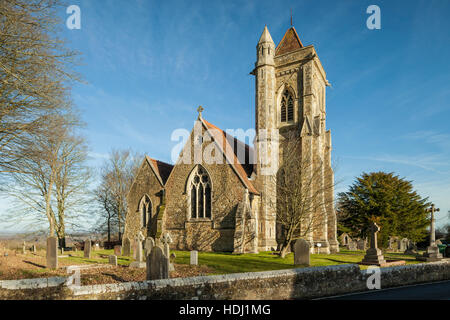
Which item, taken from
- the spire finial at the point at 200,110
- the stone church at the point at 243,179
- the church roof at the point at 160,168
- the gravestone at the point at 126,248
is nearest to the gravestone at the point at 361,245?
the stone church at the point at 243,179

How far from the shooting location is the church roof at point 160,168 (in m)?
24.6

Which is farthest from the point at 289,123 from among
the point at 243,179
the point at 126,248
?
the point at 126,248

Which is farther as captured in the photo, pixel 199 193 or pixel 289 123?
pixel 289 123

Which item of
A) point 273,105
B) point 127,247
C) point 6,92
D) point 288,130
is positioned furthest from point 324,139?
point 6,92

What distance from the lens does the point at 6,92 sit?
10750mm

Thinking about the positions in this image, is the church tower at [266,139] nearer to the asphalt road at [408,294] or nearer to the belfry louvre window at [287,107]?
the belfry louvre window at [287,107]

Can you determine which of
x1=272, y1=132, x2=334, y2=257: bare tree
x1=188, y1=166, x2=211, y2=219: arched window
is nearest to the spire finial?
x1=188, y1=166, x2=211, y2=219: arched window

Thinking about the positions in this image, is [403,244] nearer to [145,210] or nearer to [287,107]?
[287,107]

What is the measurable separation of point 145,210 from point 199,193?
522cm

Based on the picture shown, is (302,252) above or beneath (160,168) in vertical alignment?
beneath

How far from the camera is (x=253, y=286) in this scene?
802 centimetres

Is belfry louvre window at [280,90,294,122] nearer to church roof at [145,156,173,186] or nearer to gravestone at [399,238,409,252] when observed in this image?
church roof at [145,156,173,186]

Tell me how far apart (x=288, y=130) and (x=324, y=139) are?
4.04 metres
